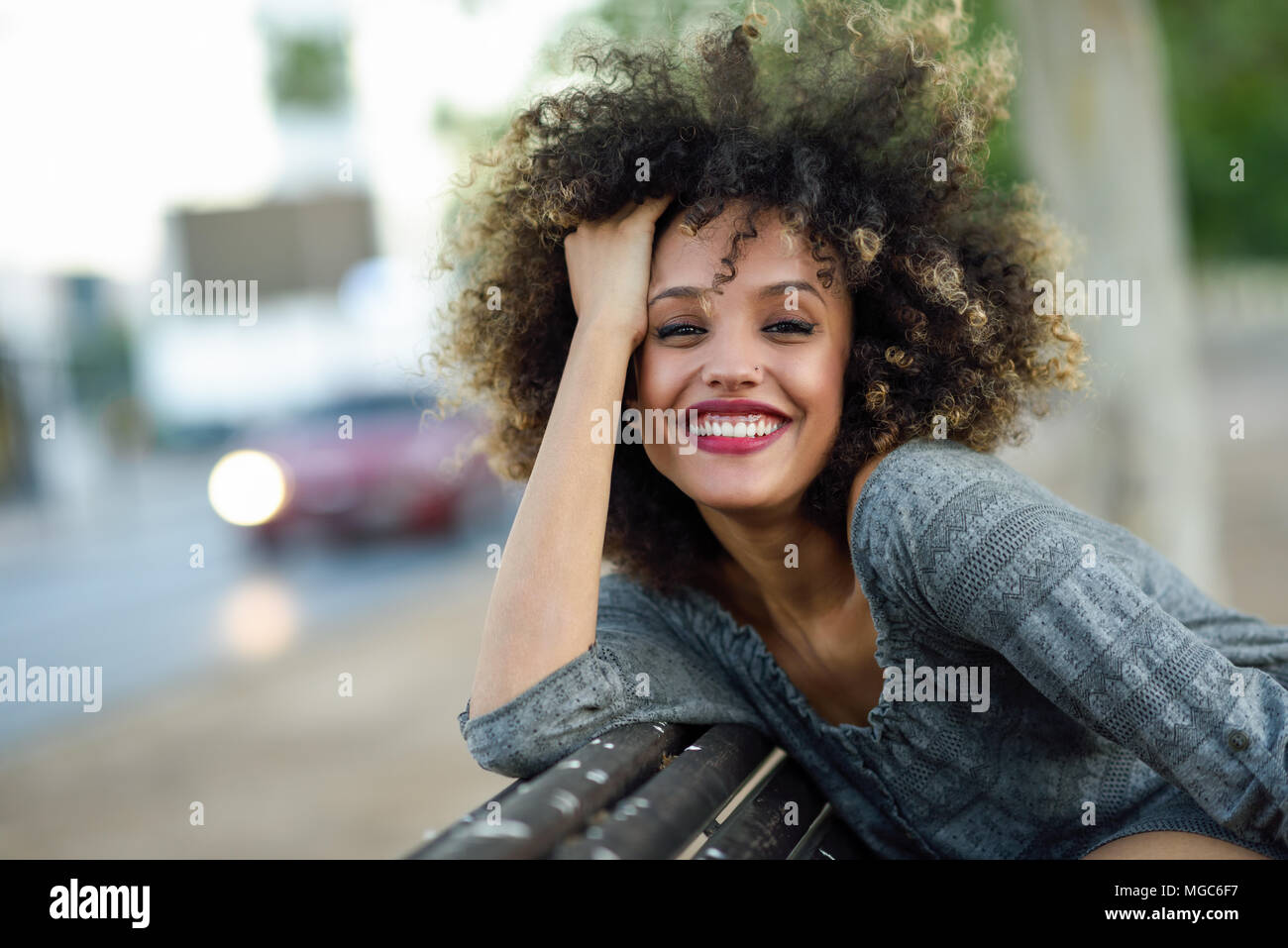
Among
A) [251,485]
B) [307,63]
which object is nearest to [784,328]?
[251,485]

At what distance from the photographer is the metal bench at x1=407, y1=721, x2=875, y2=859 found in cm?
138

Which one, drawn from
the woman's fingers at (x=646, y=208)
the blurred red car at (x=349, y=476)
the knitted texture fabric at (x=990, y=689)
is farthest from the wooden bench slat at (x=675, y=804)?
the blurred red car at (x=349, y=476)

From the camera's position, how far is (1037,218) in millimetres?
2471

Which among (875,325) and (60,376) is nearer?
(875,325)

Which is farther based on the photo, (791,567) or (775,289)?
(791,567)

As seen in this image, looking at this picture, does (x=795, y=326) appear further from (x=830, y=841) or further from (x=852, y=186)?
(x=830, y=841)

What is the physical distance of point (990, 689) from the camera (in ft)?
6.40

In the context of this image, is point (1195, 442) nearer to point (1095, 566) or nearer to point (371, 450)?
point (1095, 566)

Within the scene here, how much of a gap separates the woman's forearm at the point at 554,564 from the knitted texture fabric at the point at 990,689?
4 cm

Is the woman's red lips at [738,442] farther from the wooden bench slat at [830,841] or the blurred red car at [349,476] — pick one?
the blurred red car at [349,476]

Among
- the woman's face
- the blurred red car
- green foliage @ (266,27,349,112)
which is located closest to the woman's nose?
the woman's face

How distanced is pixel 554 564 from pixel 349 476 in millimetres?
11033
